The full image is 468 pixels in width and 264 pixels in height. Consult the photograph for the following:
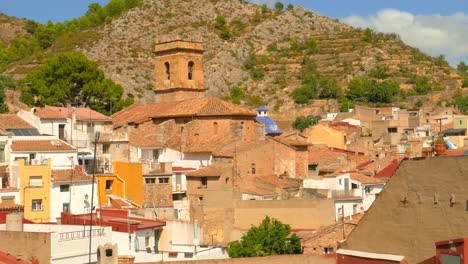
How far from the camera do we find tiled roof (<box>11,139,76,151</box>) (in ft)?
136

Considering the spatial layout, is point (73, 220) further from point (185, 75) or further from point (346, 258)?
point (185, 75)

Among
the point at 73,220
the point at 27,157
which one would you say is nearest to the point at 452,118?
the point at 27,157

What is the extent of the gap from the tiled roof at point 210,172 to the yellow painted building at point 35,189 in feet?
23.5

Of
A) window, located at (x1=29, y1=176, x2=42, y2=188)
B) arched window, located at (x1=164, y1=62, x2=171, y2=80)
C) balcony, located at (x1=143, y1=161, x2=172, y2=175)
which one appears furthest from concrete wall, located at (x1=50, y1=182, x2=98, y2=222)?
arched window, located at (x1=164, y1=62, x2=171, y2=80)

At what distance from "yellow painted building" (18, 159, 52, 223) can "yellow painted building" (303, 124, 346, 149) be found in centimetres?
3087

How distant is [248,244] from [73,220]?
674 cm

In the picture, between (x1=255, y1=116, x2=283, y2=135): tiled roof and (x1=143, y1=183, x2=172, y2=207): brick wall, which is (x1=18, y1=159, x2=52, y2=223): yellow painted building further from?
(x1=255, y1=116, x2=283, y2=135): tiled roof

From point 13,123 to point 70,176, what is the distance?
18.8 ft

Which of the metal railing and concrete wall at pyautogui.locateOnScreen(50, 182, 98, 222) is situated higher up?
concrete wall at pyautogui.locateOnScreen(50, 182, 98, 222)

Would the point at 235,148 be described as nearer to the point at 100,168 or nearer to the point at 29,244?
the point at 100,168

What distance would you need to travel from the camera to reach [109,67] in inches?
4090

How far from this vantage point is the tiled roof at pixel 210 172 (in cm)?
4400

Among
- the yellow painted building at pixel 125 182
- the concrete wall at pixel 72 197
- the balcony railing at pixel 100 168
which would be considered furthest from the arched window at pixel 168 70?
the concrete wall at pixel 72 197

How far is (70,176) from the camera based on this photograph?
3956 cm
